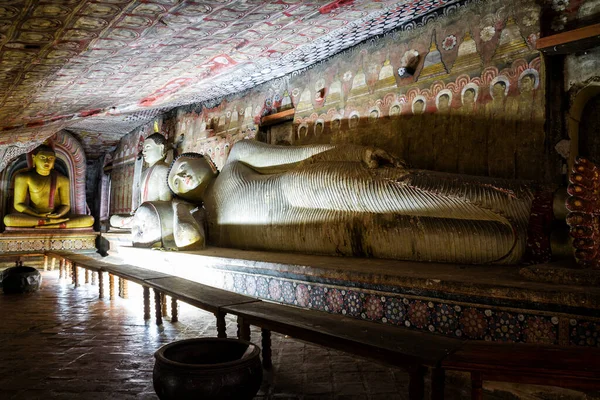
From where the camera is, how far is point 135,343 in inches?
113

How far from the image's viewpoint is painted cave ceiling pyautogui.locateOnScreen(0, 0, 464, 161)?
2898 mm

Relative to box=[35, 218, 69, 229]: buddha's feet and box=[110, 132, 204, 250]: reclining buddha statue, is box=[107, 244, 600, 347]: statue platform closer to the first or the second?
box=[110, 132, 204, 250]: reclining buddha statue

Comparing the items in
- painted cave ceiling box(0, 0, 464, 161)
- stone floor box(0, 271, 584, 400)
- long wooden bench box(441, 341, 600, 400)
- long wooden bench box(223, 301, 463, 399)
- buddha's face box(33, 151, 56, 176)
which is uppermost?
painted cave ceiling box(0, 0, 464, 161)

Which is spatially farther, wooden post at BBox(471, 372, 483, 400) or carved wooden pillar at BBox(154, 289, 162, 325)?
carved wooden pillar at BBox(154, 289, 162, 325)

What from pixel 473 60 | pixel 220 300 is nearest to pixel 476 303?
pixel 220 300

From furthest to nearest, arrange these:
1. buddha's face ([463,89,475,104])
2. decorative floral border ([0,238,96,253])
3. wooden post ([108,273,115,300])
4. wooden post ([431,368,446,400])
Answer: decorative floral border ([0,238,96,253]) → wooden post ([108,273,115,300]) → buddha's face ([463,89,475,104]) → wooden post ([431,368,446,400])

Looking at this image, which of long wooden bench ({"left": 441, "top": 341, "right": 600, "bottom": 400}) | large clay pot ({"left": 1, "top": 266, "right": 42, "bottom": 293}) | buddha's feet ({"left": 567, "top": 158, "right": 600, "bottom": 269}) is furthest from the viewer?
large clay pot ({"left": 1, "top": 266, "right": 42, "bottom": 293})

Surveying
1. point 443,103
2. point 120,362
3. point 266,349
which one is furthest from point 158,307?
point 443,103

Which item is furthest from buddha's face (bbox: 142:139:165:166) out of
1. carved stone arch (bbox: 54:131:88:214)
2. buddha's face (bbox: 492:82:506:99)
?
carved stone arch (bbox: 54:131:88:214)

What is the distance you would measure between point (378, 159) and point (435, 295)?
1.59 metres

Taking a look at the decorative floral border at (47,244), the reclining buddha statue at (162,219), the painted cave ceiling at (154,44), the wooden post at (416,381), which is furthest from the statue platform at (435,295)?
the decorative floral border at (47,244)

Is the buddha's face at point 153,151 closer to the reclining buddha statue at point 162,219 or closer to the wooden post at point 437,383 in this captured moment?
the reclining buddha statue at point 162,219

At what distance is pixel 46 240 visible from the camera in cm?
794

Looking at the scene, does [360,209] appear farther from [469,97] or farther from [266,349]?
[469,97]
